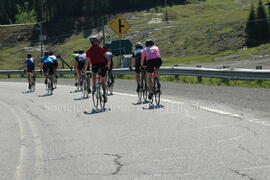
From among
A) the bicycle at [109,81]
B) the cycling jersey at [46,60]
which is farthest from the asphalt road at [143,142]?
the cycling jersey at [46,60]

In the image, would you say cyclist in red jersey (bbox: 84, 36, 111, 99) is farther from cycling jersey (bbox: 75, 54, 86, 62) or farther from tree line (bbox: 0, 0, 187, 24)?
tree line (bbox: 0, 0, 187, 24)

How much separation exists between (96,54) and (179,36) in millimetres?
57751

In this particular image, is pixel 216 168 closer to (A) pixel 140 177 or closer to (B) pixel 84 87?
(A) pixel 140 177

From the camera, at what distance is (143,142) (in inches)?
327

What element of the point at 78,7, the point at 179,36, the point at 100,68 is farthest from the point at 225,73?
the point at 78,7

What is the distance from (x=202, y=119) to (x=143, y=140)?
8.35 ft

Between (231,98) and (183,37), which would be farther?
(183,37)

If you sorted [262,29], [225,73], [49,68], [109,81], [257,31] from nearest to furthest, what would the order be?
[109,81]
[225,73]
[49,68]
[257,31]
[262,29]

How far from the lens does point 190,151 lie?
730cm

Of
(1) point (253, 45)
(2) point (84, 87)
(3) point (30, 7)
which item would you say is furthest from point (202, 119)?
(3) point (30, 7)

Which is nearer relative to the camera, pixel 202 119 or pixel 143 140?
pixel 143 140

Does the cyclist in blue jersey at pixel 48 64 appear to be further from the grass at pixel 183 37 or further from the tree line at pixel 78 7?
the tree line at pixel 78 7

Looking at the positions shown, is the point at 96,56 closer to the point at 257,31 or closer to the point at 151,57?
the point at 151,57

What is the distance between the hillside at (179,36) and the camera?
5685cm
